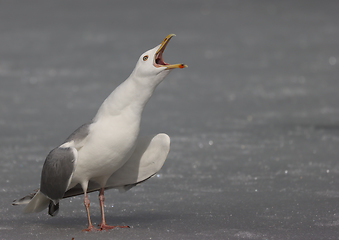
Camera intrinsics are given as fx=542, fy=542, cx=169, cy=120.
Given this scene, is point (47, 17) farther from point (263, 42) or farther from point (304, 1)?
point (304, 1)

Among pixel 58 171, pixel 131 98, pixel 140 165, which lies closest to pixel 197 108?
pixel 140 165

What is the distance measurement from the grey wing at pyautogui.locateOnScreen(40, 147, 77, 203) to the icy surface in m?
0.30

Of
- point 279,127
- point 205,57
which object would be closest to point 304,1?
point 205,57

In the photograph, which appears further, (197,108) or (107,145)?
(197,108)

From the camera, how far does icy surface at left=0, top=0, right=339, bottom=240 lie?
418cm

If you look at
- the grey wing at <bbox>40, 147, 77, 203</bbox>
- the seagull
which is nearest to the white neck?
the seagull

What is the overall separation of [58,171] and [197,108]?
16.6 ft

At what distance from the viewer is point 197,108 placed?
8.59 meters

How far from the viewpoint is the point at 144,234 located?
368 cm

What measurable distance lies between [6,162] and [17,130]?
1.54 m

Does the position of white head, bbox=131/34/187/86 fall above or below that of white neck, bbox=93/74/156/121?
above

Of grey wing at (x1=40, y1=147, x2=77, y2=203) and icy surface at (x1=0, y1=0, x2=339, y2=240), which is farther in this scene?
icy surface at (x1=0, y1=0, x2=339, y2=240)

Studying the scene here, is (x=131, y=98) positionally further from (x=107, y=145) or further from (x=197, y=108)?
(x=197, y=108)

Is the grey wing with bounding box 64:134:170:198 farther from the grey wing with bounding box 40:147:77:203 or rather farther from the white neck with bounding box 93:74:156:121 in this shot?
the white neck with bounding box 93:74:156:121
